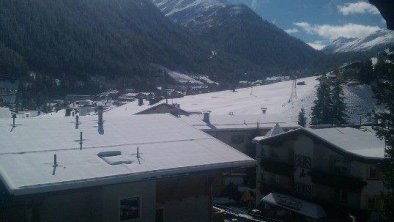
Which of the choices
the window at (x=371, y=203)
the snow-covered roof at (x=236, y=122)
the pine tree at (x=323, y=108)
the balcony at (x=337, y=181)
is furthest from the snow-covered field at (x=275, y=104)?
the window at (x=371, y=203)

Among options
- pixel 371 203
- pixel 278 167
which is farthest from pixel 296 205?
pixel 371 203

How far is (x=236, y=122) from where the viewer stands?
44281mm

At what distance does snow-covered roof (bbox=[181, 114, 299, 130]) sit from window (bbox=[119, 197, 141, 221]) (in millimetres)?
27155

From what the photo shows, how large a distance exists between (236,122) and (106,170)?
109ft

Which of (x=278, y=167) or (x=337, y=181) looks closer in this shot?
(x=337, y=181)

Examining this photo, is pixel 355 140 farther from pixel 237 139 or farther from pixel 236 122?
pixel 236 122

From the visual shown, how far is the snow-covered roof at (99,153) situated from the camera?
10.9 m

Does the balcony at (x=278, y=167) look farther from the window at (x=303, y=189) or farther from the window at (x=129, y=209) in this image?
the window at (x=129, y=209)

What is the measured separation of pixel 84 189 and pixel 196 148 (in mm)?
4441

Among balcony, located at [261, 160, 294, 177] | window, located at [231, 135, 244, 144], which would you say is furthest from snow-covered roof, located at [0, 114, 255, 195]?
window, located at [231, 135, 244, 144]

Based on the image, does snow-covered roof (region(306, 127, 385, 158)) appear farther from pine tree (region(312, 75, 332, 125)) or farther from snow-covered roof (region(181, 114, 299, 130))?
pine tree (region(312, 75, 332, 125))

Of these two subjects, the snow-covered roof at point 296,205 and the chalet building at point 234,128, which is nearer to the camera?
the snow-covered roof at point 296,205

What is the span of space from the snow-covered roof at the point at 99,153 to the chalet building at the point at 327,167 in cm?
1347

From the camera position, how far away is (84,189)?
11.5 metres
